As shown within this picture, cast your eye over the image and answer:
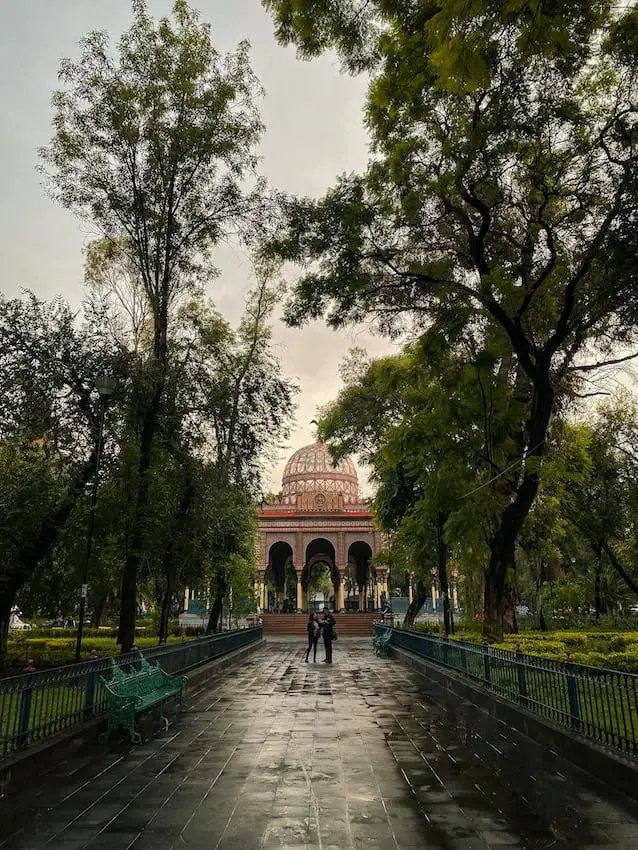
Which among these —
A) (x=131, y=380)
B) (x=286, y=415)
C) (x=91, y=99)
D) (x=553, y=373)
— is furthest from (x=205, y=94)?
(x=553, y=373)

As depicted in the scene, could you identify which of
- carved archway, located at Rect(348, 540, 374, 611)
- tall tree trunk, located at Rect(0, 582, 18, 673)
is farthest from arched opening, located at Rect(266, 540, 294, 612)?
tall tree trunk, located at Rect(0, 582, 18, 673)

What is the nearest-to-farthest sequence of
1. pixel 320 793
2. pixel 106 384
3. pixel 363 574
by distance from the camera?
pixel 320 793
pixel 106 384
pixel 363 574

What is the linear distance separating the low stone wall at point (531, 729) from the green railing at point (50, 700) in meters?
4.84

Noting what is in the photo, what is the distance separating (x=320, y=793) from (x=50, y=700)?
118 inches

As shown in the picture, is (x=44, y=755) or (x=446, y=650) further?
(x=446, y=650)

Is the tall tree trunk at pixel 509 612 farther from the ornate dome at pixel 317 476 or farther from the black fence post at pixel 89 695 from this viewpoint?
the ornate dome at pixel 317 476

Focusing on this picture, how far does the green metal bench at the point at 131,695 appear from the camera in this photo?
7.21 meters

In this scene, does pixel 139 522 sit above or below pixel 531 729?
above

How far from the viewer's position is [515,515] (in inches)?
518

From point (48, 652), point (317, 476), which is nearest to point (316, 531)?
point (317, 476)

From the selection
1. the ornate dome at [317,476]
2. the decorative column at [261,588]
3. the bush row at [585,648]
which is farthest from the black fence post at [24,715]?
the ornate dome at [317,476]

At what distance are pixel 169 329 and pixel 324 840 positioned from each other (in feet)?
43.1

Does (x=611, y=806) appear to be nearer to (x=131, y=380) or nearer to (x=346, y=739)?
(x=346, y=739)

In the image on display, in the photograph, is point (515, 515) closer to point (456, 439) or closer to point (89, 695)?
point (456, 439)
